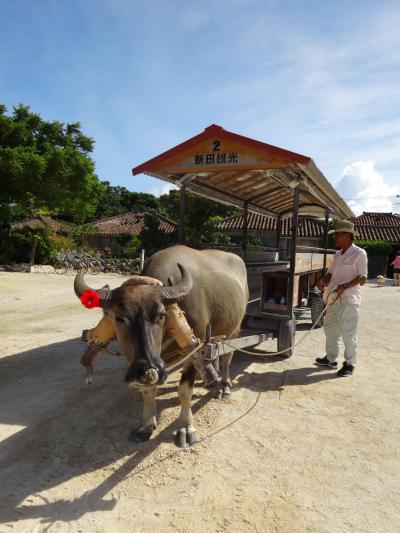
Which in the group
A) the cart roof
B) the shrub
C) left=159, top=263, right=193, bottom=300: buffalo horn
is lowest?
left=159, top=263, right=193, bottom=300: buffalo horn

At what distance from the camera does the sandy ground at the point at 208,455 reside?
2332 millimetres

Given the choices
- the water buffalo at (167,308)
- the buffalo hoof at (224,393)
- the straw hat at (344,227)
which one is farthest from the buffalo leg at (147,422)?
the straw hat at (344,227)

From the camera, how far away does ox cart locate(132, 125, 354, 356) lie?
14.9ft

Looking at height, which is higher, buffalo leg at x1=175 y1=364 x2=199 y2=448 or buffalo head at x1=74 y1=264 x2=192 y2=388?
buffalo head at x1=74 y1=264 x2=192 y2=388

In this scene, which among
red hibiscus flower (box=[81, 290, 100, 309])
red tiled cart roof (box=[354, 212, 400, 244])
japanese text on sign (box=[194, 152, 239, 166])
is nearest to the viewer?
red hibiscus flower (box=[81, 290, 100, 309])

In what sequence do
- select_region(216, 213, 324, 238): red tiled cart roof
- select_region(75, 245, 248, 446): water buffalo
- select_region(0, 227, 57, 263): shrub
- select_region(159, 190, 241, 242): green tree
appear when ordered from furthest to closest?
select_region(216, 213, 324, 238): red tiled cart roof
select_region(159, 190, 241, 242): green tree
select_region(0, 227, 57, 263): shrub
select_region(75, 245, 248, 446): water buffalo

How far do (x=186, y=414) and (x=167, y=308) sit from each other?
1.00 meters

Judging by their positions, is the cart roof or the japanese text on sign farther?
the japanese text on sign

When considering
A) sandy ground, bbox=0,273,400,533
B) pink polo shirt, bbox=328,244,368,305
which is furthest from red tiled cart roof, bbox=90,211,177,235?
sandy ground, bbox=0,273,400,533

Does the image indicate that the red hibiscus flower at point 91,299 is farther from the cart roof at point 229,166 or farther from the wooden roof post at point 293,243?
the wooden roof post at point 293,243

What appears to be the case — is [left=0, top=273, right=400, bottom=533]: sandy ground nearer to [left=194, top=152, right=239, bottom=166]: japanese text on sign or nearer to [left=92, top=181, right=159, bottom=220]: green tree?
[left=194, top=152, right=239, bottom=166]: japanese text on sign

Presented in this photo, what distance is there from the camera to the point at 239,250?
21.0 ft

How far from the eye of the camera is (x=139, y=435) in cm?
316

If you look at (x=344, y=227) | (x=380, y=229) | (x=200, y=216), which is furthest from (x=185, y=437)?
(x=380, y=229)
